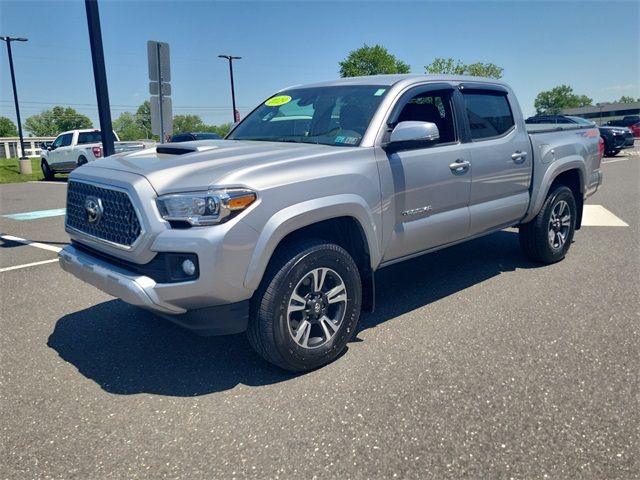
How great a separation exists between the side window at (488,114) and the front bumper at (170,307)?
2768 mm

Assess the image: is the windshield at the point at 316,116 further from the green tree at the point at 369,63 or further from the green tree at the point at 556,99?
the green tree at the point at 556,99

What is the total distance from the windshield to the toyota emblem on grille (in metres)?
1.53

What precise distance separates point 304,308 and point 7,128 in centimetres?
15770

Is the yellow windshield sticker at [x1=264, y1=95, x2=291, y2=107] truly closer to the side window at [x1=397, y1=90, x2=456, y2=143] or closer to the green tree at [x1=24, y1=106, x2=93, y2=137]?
the side window at [x1=397, y1=90, x2=456, y2=143]

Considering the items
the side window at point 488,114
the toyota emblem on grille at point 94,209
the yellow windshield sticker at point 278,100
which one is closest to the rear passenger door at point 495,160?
the side window at point 488,114

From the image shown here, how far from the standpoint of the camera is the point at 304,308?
332cm

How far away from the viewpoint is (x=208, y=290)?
2.89 meters

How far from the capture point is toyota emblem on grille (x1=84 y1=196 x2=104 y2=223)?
3322mm

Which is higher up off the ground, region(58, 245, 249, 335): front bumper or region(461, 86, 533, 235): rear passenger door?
region(461, 86, 533, 235): rear passenger door

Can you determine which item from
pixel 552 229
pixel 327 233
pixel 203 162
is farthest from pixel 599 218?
pixel 203 162

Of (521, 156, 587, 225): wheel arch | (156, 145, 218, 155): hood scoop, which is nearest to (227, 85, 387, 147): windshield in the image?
(156, 145, 218, 155): hood scoop

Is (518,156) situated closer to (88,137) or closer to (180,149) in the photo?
(180,149)

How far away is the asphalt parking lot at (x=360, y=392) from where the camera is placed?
8.17 ft

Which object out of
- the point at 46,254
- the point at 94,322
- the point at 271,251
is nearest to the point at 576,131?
the point at 271,251
